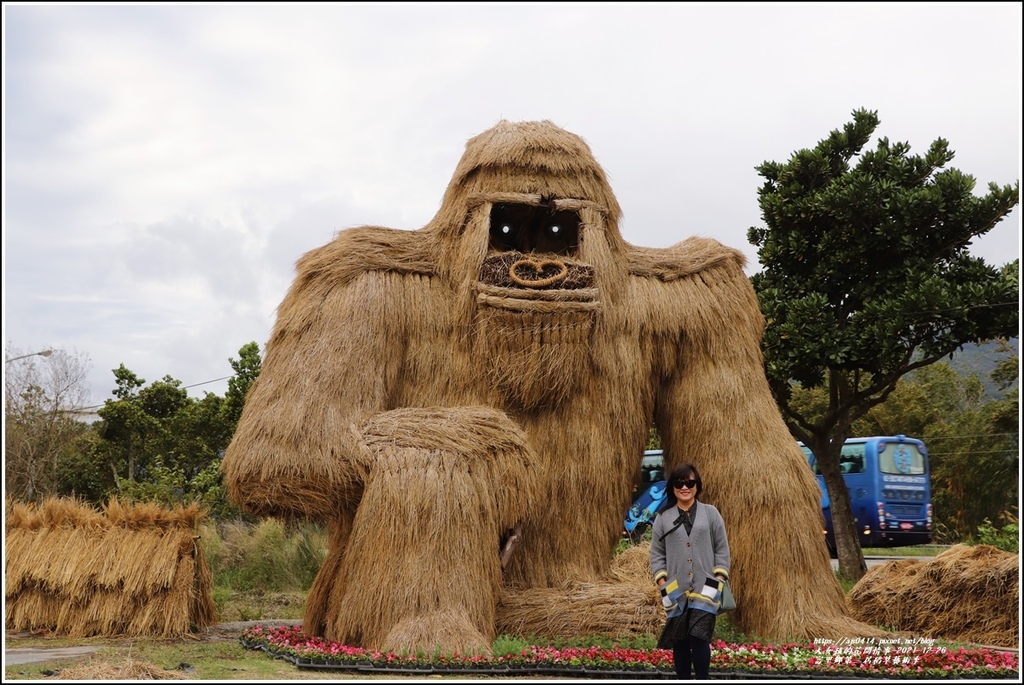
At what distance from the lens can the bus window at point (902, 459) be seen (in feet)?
60.7

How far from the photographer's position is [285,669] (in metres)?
5.55

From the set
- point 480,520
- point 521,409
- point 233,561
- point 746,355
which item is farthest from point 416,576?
point 233,561

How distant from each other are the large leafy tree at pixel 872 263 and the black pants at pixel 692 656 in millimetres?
6646

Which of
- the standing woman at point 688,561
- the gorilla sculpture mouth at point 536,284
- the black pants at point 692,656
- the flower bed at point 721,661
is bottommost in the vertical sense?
the flower bed at point 721,661

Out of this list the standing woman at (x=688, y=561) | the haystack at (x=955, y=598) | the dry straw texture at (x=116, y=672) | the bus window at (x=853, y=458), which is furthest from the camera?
the bus window at (x=853, y=458)

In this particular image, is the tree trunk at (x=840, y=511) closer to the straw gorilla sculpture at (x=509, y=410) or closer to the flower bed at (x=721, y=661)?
the straw gorilla sculpture at (x=509, y=410)

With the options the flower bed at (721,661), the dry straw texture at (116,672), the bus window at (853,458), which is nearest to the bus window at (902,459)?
the bus window at (853,458)

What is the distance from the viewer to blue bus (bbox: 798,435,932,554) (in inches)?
723

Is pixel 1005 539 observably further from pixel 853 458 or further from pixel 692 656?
pixel 853 458

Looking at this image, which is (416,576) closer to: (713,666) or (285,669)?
(285,669)

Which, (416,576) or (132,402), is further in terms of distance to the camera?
(132,402)

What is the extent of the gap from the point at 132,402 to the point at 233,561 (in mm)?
7411

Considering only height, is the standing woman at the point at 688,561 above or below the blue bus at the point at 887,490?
below

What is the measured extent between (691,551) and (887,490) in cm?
1504
